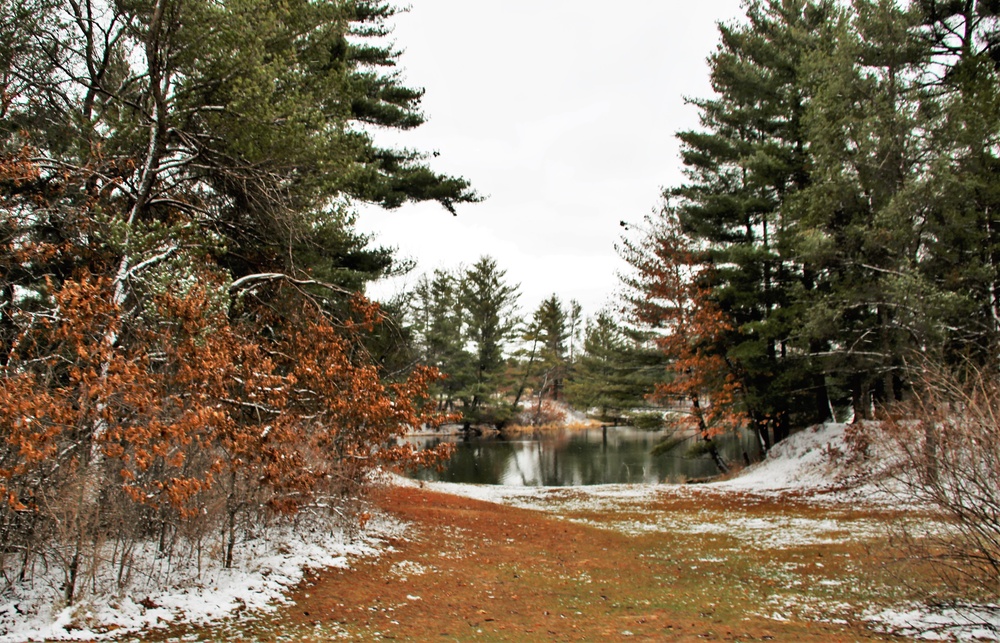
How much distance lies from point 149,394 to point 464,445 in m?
34.1

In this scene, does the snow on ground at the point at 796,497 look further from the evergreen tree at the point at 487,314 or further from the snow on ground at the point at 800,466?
the evergreen tree at the point at 487,314

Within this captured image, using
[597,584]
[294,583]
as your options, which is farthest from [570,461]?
[294,583]

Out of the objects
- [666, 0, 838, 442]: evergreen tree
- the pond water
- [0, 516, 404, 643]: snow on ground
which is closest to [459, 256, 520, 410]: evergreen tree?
the pond water

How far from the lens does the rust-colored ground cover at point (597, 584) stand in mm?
5441

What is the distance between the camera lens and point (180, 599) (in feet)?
18.0

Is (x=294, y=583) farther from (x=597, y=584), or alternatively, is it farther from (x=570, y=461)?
(x=570, y=461)

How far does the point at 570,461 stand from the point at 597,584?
2287cm

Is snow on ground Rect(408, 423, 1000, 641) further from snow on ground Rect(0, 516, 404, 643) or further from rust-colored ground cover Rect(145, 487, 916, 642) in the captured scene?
snow on ground Rect(0, 516, 404, 643)

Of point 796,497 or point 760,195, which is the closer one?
point 796,497

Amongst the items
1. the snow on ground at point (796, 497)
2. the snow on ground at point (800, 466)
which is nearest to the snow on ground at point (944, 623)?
the snow on ground at point (796, 497)

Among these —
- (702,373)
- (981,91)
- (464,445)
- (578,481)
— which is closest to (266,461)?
(981,91)

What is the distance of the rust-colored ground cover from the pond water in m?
12.1

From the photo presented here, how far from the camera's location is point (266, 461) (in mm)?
6633

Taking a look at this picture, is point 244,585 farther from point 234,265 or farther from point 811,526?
point 811,526
